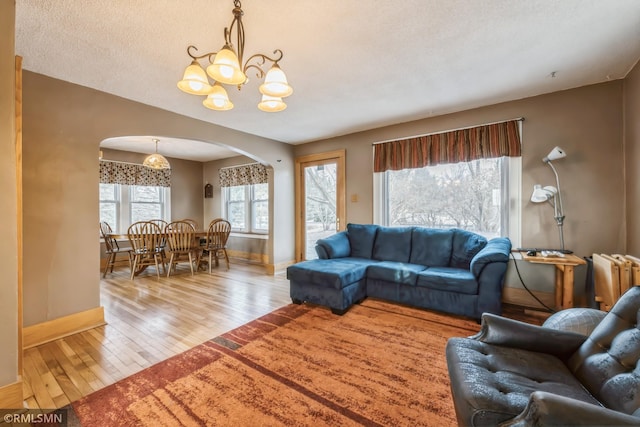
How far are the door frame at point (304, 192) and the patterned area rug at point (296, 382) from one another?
238 cm

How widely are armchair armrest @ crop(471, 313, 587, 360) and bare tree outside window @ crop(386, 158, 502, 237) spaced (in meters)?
2.33

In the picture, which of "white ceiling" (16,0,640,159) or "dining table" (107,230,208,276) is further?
"dining table" (107,230,208,276)

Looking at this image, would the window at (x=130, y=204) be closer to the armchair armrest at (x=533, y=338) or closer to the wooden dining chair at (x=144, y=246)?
the wooden dining chair at (x=144, y=246)

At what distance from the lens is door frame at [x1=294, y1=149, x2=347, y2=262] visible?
464cm

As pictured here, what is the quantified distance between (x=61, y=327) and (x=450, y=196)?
4.56m

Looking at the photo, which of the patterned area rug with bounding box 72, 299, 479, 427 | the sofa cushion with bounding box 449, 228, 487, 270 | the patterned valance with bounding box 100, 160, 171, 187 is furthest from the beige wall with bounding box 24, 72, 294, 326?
the sofa cushion with bounding box 449, 228, 487, 270

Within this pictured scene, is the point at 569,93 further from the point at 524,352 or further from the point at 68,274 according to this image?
the point at 68,274

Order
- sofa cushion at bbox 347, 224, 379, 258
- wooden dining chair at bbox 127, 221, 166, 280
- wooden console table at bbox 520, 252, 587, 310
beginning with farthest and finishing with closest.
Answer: wooden dining chair at bbox 127, 221, 166, 280
sofa cushion at bbox 347, 224, 379, 258
wooden console table at bbox 520, 252, 587, 310

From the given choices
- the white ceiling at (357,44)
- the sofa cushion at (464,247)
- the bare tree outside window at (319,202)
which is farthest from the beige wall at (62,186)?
the sofa cushion at (464,247)

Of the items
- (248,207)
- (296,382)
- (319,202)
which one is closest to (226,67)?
(296,382)

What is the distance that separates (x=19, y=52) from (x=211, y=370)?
2894 mm

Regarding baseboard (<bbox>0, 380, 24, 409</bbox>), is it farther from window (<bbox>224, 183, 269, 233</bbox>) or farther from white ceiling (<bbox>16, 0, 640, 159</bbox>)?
window (<bbox>224, 183, 269, 233</bbox>)

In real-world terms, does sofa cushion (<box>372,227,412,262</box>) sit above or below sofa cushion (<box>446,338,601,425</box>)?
above

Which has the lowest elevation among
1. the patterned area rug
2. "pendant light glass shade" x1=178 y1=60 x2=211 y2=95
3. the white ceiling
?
the patterned area rug
